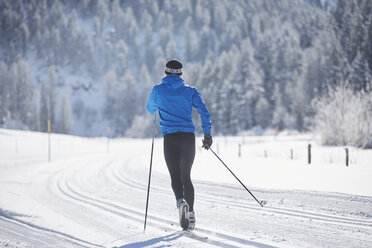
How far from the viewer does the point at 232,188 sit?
670cm

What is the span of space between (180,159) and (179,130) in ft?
1.28

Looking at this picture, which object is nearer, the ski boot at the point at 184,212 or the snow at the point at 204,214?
the snow at the point at 204,214

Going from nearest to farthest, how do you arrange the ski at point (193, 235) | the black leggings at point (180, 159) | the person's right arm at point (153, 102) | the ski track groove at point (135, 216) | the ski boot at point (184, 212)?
1. the ski track groove at point (135, 216)
2. the ski at point (193, 235)
3. the ski boot at point (184, 212)
4. the black leggings at point (180, 159)
5. the person's right arm at point (153, 102)

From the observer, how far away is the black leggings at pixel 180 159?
3.61 metres

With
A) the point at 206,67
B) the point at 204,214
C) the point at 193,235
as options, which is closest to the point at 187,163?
the point at 193,235

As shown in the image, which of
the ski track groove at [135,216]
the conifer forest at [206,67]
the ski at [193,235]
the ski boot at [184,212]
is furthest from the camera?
the conifer forest at [206,67]

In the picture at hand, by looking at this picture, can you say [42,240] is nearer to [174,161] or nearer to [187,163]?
[174,161]

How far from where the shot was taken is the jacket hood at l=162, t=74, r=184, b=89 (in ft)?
12.0

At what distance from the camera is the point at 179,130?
363 centimetres

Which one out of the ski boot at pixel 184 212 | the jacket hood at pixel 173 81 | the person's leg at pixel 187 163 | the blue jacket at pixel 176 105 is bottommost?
the ski boot at pixel 184 212

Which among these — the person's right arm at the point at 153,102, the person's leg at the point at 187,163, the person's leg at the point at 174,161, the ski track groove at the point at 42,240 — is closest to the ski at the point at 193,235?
the person's leg at the point at 187,163

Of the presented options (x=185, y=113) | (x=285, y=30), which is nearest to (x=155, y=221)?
(x=185, y=113)

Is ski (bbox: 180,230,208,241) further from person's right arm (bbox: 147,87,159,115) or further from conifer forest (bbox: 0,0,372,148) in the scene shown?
conifer forest (bbox: 0,0,372,148)

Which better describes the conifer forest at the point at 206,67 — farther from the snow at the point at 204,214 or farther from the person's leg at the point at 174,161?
the person's leg at the point at 174,161
